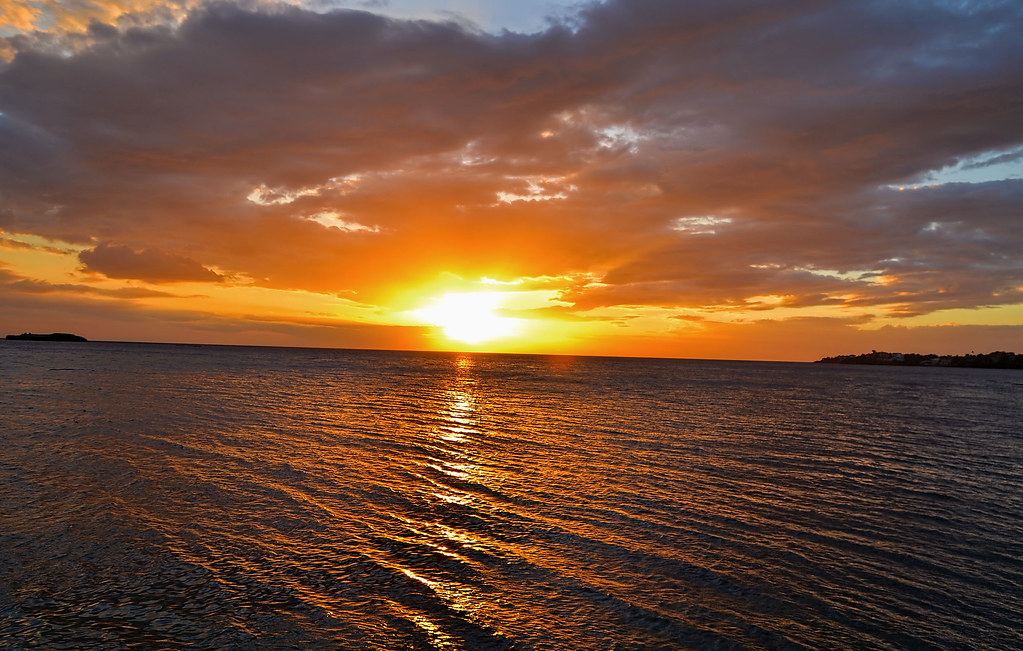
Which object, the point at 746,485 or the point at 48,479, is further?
the point at 746,485

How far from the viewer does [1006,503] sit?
86.8ft

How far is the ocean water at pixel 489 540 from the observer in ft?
42.3

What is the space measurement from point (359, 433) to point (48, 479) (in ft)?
59.4

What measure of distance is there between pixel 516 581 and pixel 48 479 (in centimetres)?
2221

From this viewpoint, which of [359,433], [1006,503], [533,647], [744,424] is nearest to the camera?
[533,647]

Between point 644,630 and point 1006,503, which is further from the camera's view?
point 1006,503

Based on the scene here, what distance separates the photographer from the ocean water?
12891mm

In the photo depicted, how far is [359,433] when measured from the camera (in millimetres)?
39625

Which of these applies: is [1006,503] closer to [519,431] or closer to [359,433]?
[519,431]

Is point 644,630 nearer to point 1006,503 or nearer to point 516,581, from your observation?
point 516,581

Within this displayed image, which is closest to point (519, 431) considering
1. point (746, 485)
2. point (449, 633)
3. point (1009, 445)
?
point (746, 485)

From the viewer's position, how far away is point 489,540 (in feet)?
61.0

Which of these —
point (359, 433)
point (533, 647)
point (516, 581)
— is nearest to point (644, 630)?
point (533, 647)

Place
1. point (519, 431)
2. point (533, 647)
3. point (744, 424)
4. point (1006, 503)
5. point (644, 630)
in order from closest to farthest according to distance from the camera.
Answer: point (533, 647) < point (644, 630) < point (1006, 503) < point (519, 431) < point (744, 424)
